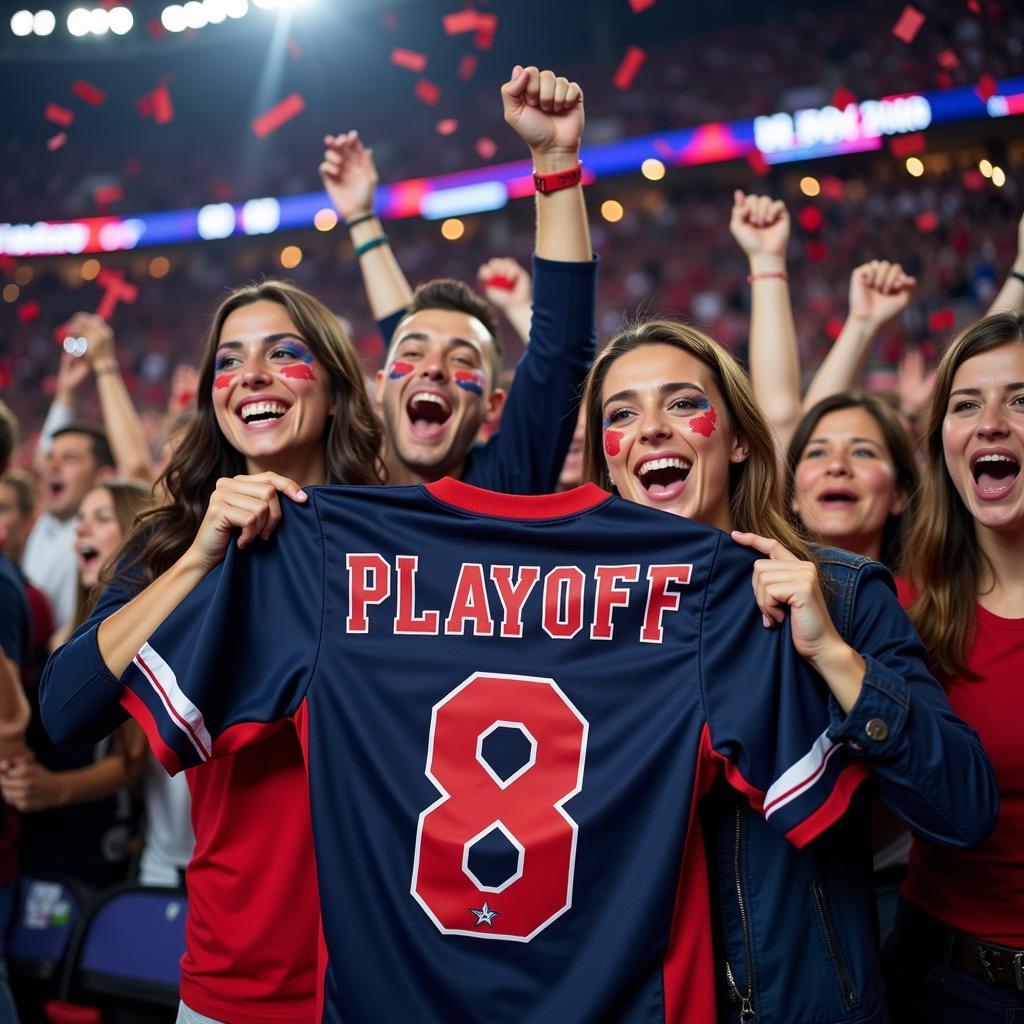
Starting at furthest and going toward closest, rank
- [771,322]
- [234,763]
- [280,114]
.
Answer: [280,114], [771,322], [234,763]

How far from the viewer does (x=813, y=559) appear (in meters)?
1.78

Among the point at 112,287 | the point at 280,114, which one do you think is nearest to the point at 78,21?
the point at 280,114

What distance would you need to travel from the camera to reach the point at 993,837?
1.88 meters

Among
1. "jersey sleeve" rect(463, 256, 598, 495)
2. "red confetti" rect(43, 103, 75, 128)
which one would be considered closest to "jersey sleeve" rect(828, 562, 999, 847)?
"jersey sleeve" rect(463, 256, 598, 495)

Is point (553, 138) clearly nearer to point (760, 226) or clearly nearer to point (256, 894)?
point (760, 226)

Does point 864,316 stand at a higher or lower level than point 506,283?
lower

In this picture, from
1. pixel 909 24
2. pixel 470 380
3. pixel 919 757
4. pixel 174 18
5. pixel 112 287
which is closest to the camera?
pixel 919 757

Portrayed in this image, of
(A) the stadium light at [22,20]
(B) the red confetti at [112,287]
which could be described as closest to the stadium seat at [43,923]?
(A) the stadium light at [22,20]

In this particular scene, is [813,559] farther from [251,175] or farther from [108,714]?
[251,175]

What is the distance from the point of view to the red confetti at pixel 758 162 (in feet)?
46.4

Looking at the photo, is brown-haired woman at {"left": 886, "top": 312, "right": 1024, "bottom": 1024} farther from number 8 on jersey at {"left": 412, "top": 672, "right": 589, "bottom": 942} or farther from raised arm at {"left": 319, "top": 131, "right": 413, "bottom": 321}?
raised arm at {"left": 319, "top": 131, "right": 413, "bottom": 321}

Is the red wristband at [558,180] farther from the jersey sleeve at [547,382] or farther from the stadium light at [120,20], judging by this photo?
the stadium light at [120,20]

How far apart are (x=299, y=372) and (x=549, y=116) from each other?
2.74 ft

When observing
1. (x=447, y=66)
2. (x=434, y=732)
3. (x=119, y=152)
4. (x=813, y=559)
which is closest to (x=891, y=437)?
(x=813, y=559)
